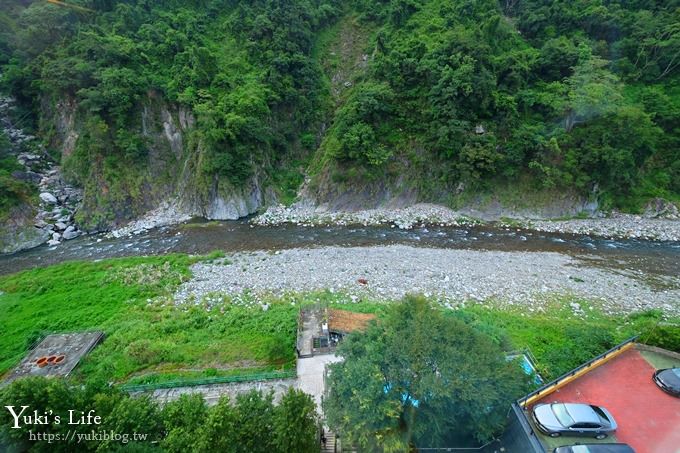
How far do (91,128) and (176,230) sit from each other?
12744mm

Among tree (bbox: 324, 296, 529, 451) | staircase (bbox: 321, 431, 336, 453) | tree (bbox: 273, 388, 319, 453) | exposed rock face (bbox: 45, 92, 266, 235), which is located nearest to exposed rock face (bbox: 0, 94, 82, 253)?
exposed rock face (bbox: 45, 92, 266, 235)

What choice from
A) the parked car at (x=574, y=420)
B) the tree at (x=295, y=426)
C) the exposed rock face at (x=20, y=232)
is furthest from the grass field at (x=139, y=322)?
the parked car at (x=574, y=420)

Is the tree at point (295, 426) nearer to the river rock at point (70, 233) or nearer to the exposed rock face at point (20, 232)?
the river rock at point (70, 233)

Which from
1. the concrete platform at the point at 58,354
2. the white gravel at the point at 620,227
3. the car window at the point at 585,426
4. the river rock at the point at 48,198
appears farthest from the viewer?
the river rock at the point at 48,198

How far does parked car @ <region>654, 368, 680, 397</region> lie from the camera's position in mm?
8288

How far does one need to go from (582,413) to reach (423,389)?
4.51m

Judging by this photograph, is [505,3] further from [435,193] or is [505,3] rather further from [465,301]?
[465,301]

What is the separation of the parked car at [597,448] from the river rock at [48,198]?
40891 millimetres

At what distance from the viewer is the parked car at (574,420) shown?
24.6 ft

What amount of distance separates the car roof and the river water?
1622 centimetres

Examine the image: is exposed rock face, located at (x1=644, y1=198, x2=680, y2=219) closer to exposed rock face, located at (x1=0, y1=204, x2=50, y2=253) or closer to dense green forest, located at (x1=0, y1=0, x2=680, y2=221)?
dense green forest, located at (x1=0, y1=0, x2=680, y2=221)

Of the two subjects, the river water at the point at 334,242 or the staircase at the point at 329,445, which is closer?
the staircase at the point at 329,445

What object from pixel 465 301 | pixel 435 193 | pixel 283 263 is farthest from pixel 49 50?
pixel 465 301

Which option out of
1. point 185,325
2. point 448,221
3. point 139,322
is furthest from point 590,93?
point 139,322
